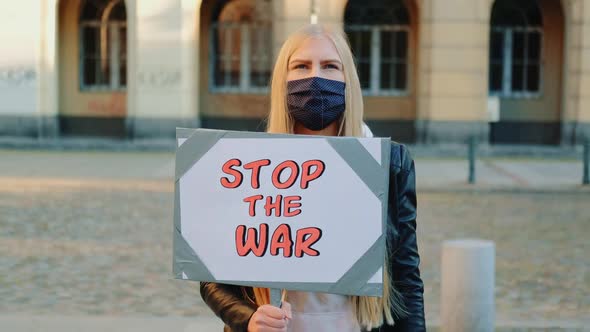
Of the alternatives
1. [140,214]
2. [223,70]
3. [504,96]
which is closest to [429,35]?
[504,96]

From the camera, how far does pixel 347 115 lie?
117 inches

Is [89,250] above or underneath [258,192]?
underneath

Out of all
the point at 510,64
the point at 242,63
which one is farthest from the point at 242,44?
the point at 510,64

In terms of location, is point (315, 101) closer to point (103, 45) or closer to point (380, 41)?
point (380, 41)

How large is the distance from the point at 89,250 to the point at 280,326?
25.1 ft

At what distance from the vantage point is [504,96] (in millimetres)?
26594

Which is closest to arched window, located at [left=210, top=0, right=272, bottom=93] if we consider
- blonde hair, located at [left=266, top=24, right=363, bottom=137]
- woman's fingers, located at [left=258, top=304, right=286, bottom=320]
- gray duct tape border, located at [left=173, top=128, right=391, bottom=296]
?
blonde hair, located at [left=266, top=24, right=363, bottom=137]

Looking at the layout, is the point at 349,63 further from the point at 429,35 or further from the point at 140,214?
the point at 429,35

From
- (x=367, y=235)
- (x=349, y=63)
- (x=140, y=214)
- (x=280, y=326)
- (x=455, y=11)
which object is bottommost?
(x=140, y=214)

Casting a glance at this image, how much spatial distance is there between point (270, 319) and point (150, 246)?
7.81 metres

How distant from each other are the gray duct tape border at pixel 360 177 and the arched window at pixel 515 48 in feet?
80.0

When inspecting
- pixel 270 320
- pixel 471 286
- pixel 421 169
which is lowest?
pixel 421 169

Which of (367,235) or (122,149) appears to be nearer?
(367,235)

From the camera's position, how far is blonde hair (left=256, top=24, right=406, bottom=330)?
2.93 metres
